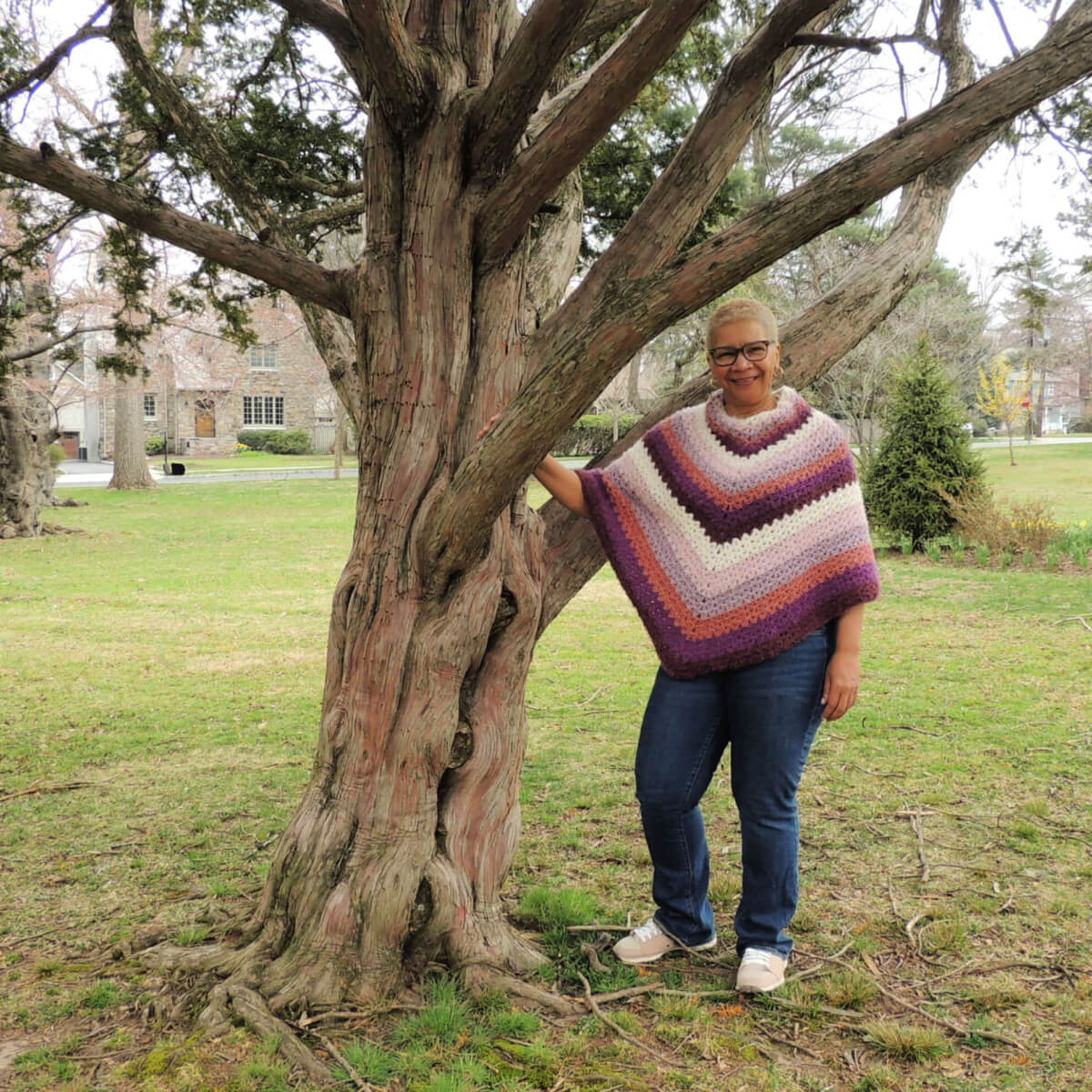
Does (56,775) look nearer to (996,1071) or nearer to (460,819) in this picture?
(460,819)

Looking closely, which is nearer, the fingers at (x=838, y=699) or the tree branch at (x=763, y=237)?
the tree branch at (x=763, y=237)

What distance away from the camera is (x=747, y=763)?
295cm

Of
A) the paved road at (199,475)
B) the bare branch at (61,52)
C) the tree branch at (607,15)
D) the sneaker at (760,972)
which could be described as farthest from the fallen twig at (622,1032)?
the paved road at (199,475)

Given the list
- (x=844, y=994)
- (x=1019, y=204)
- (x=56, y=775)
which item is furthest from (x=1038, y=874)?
(x=56, y=775)

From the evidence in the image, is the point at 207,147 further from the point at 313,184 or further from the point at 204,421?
the point at 204,421

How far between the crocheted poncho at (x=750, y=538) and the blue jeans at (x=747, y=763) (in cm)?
9

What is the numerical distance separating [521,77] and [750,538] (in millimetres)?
1464

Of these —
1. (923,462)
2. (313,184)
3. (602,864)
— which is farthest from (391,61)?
(923,462)

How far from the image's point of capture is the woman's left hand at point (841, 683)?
114 inches

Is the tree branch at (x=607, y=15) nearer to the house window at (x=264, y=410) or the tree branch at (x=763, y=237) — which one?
the tree branch at (x=763, y=237)

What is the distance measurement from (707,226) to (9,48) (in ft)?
12.7

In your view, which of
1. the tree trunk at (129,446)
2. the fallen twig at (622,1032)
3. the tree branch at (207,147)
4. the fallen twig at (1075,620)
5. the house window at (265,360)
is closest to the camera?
the fallen twig at (622,1032)

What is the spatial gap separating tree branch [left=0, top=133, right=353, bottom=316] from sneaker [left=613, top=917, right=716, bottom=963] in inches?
88.9

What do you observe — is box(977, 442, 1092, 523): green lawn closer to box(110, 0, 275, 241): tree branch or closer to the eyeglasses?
the eyeglasses
